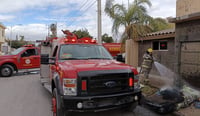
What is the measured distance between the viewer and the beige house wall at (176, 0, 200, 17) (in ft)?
20.3

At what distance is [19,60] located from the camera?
11875mm

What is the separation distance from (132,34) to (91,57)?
23.9ft

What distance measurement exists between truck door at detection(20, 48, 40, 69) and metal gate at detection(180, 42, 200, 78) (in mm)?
9523

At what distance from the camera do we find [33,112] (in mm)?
4973

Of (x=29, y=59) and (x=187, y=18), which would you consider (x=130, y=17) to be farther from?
(x=29, y=59)

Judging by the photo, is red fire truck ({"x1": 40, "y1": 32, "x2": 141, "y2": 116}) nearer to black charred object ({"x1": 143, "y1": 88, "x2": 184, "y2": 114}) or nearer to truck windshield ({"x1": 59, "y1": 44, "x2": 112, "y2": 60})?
black charred object ({"x1": 143, "y1": 88, "x2": 184, "y2": 114})

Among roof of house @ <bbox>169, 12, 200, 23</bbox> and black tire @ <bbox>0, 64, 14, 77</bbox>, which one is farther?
black tire @ <bbox>0, 64, 14, 77</bbox>

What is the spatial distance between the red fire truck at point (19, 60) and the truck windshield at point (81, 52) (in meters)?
7.95

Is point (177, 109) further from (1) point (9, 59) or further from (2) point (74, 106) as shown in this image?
(1) point (9, 59)

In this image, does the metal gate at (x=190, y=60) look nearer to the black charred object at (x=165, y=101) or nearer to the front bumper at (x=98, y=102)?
the black charred object at (x=165, y=101)

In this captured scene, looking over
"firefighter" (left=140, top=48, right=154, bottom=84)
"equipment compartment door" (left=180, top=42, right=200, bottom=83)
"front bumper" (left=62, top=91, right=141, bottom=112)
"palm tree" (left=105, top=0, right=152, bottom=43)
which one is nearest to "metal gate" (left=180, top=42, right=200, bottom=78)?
"equipment compartment door" (left=180, top=42, right=200, bottom=83)

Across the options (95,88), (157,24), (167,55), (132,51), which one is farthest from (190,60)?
(157,24)

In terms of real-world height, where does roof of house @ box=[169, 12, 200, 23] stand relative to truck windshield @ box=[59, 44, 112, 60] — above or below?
above

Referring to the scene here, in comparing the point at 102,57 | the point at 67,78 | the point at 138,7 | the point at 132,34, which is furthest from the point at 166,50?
the point at 67,78
